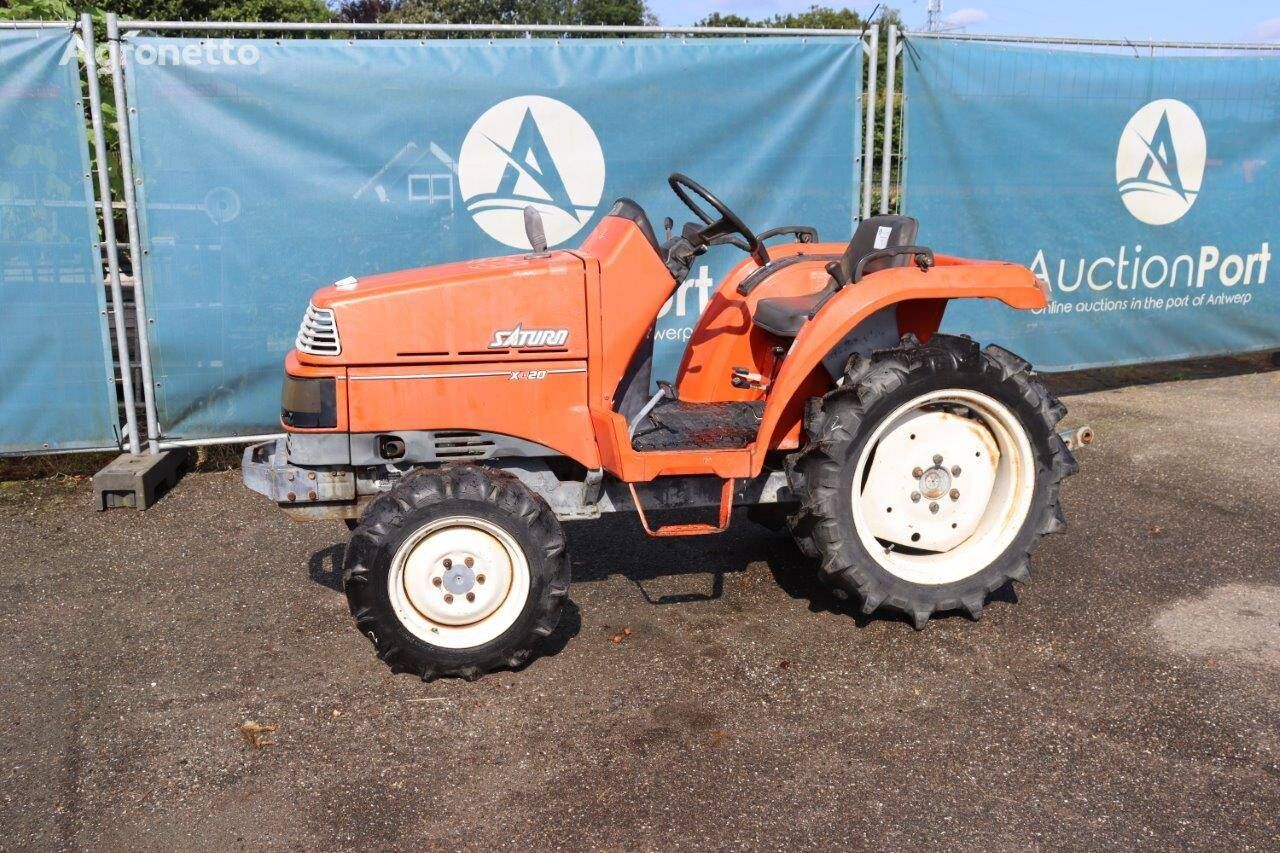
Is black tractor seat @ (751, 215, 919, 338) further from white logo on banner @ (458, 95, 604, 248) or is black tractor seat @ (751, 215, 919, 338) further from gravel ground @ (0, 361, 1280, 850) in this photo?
white logo on banner @ (458, 95, 604, 248)

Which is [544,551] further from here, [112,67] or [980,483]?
[112,67]

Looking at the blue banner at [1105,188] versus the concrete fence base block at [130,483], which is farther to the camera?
the blue banner at [1105,188]

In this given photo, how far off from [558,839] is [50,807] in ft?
4.90

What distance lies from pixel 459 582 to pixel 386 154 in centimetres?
325

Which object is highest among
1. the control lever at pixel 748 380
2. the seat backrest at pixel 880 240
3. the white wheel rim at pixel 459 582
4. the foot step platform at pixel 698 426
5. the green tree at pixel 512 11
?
the green tree at pixel 512 11

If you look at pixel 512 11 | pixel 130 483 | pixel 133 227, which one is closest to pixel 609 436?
pixel 130 483

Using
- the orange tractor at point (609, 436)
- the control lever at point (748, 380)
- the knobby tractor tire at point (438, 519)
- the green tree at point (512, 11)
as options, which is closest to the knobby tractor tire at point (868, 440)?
the orange tractor at point (609, 436)

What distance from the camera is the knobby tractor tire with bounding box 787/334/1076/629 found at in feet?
12.8

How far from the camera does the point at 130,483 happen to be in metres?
5.67

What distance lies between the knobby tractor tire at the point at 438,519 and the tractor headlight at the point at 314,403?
366mm

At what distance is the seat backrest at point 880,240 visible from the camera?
13.9ft

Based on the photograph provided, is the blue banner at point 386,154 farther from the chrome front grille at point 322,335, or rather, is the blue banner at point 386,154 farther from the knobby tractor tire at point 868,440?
the knobby tractor tire at point 868,440

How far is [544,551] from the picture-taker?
3715mm

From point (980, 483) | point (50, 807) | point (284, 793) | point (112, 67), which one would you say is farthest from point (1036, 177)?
point (50, 807)
